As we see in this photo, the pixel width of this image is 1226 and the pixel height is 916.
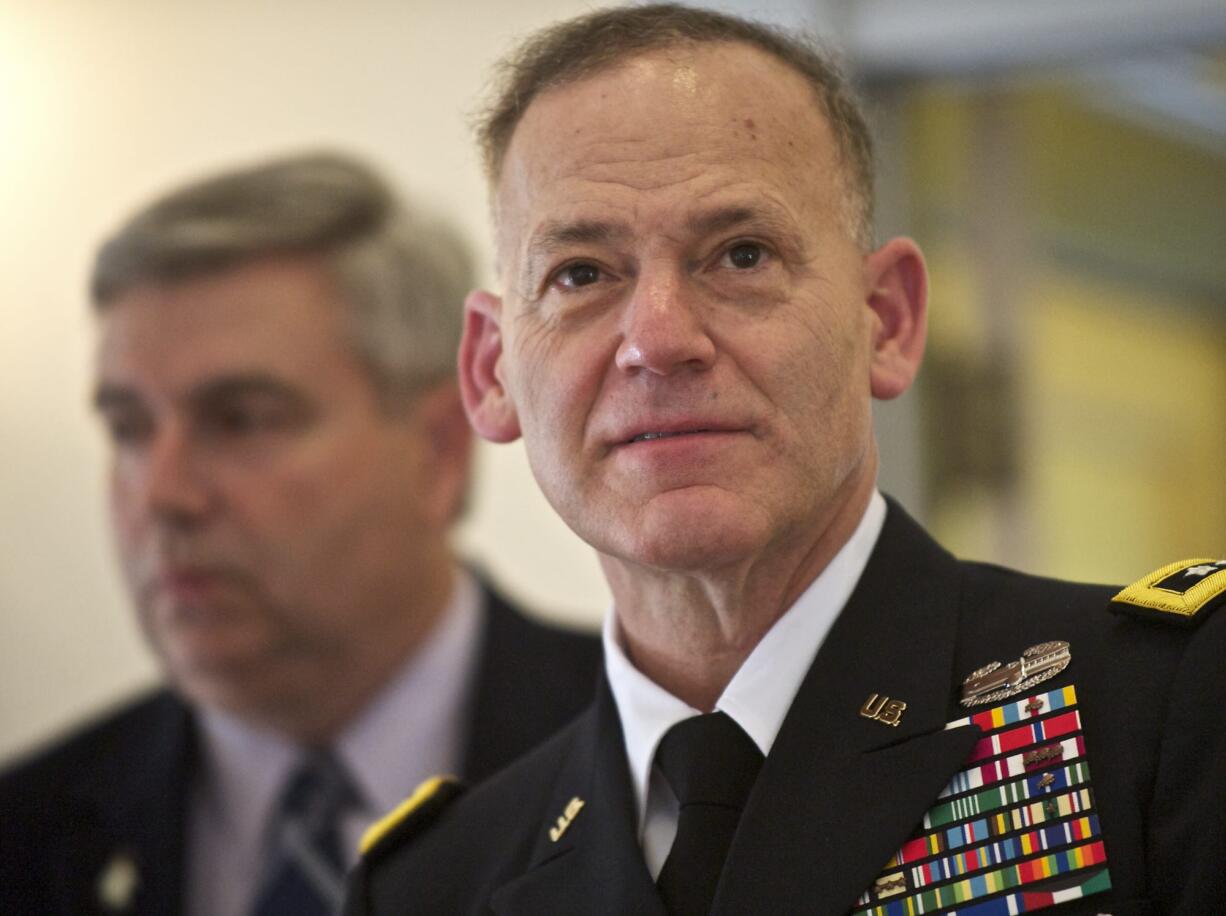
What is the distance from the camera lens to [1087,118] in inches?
145

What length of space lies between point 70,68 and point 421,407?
139 centimetres

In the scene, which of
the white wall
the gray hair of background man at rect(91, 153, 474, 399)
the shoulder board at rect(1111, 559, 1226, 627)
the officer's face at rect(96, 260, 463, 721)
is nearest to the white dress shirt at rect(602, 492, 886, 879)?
the shoulder board at rect(1111, 559, 1226, 627)

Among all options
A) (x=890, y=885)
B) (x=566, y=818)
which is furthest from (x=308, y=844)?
(x=890, y=885)

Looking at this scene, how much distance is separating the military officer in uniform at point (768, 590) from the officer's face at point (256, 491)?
1.17m

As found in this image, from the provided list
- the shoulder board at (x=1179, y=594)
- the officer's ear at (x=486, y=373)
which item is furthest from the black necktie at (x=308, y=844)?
the shoulder board at (x=1179, y=594)

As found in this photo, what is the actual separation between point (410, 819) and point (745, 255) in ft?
1.92

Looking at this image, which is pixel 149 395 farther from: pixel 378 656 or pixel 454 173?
pixel 454 173

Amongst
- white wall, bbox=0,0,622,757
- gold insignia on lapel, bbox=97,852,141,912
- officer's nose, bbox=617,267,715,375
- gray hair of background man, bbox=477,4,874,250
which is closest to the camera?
officer's nose, bbox=617,267,715,375

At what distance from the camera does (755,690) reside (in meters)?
1.28

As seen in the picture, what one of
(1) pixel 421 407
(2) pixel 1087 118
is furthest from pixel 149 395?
(2) pixel 1087 118

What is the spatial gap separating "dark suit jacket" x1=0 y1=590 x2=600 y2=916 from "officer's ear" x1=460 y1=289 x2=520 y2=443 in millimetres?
1062

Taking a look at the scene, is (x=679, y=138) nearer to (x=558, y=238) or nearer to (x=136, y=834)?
(x=558, y=238)

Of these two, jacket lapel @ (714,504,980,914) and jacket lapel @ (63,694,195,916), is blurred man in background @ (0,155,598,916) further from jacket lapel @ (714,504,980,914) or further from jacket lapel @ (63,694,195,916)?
jacket lapel @ (714,504,980,914)

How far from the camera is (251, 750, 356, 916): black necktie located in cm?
246
